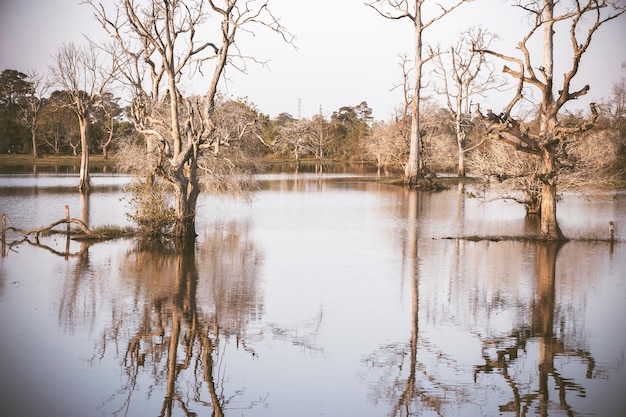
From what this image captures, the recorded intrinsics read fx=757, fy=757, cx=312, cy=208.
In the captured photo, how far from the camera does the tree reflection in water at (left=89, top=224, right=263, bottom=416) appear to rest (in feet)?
34.9

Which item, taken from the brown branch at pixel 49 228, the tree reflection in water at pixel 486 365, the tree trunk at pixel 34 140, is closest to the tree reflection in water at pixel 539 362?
the tree reflection in water at pixel 486 365

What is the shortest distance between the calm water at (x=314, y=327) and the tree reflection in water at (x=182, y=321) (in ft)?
0.15

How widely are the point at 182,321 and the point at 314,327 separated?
8.16ft

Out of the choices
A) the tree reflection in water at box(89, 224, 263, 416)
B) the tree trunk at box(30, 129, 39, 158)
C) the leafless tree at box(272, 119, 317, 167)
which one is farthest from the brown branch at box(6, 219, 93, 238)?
the leafless tree at box(272, 119, 317, 167)

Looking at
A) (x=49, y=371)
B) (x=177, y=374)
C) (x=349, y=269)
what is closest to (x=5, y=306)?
(x=49, y=371)

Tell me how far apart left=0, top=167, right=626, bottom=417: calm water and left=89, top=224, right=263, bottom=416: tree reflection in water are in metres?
0.04

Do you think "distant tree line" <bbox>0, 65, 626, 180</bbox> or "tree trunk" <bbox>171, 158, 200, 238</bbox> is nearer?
"tree trunk" <bbox>171, 158, 200, 238</bbox>

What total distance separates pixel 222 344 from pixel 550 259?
38.6ft

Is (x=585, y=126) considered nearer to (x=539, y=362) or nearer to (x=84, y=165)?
(x=539, y=362)

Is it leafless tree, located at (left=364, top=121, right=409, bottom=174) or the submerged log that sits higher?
leafless tree, located at (left=364, top=121, right=409, bottom=174)

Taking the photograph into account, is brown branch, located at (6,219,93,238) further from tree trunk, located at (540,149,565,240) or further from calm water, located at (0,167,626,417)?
tree trunk, located at (540,149,565,240)

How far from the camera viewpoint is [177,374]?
36.7 feet

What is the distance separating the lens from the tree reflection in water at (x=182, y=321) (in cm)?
1065

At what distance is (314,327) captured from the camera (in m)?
14.0
